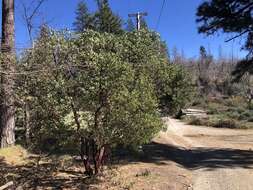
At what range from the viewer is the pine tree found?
55.3 m

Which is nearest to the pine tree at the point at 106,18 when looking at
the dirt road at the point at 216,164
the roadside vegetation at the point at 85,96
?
the dirt road at the point at 216,164

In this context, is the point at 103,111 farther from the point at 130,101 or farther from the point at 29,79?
the point at 29,79

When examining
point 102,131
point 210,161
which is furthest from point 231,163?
point 102,131

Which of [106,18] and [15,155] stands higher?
[106,18]

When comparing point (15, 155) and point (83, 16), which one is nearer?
point (15, 155)

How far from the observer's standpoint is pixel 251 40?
56.9ft

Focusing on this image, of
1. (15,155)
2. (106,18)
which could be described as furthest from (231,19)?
(106,18)

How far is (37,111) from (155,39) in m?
5.38

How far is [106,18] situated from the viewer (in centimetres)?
5584

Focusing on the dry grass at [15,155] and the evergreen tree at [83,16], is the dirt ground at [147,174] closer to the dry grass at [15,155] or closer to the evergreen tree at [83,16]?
the dry grass at [15,155]

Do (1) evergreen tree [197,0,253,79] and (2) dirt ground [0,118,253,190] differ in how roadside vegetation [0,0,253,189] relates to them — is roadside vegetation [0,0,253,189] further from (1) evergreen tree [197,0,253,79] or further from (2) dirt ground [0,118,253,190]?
(1) evergreen tree [197,0,253,79]

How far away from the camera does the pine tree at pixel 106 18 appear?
55.3 m

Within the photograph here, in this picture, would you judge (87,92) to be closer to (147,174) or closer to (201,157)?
(147,174)

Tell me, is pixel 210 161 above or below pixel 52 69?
below
